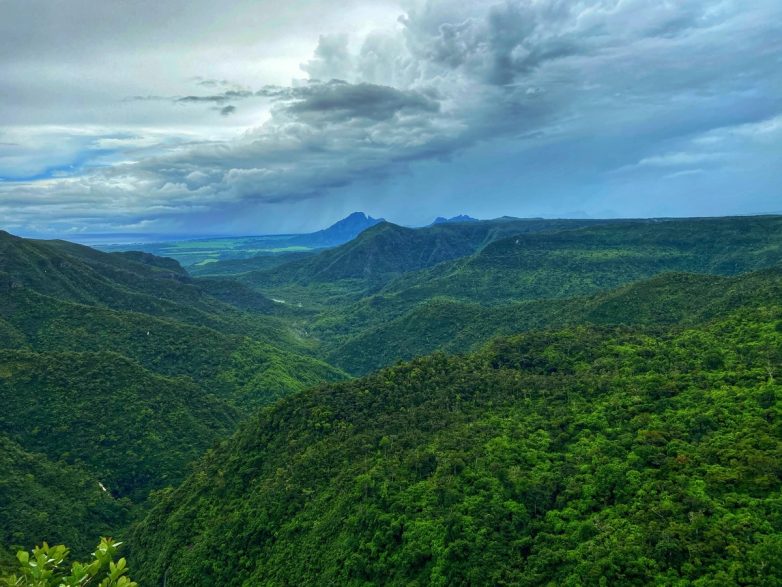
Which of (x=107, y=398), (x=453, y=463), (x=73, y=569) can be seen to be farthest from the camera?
(x=107, y=398)

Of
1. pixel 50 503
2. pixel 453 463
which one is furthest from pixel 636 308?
pixel 50 503

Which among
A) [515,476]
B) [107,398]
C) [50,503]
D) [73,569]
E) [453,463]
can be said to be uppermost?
[73,569]

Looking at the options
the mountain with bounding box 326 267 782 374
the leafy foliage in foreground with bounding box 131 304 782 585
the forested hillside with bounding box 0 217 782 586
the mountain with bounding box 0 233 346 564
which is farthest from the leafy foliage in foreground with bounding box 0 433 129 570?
the mountain with bounding box 326 267 782 374

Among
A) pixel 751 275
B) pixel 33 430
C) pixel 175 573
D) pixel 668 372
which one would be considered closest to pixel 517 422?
pixel 668 372

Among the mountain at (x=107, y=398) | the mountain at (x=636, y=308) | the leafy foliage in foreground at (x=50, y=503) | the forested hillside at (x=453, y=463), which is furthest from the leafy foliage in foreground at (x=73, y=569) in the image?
the mountain at (x=636, y=308)

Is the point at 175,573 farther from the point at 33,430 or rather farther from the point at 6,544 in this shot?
the point at 33,430

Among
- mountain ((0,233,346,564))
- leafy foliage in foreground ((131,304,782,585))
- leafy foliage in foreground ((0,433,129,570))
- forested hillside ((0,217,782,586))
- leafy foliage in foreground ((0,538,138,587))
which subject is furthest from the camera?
mountain ((0,233,346,564))

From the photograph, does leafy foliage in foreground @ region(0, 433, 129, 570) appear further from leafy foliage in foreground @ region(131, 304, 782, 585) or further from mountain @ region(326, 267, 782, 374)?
mountain @ region(326, 267, 782, 374)

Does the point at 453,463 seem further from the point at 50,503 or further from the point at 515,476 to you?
the point at 50,503

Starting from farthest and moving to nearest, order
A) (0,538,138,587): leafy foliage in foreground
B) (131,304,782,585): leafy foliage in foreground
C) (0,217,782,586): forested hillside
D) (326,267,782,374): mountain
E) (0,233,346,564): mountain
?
(326,267,782,374): mountain, (0,233,346,564): mountain, (0,217,782,586): forested hillside, (131,304,782,585): leafy foliage in foreground, (0,538,138,587): leafy foliage in foreground
